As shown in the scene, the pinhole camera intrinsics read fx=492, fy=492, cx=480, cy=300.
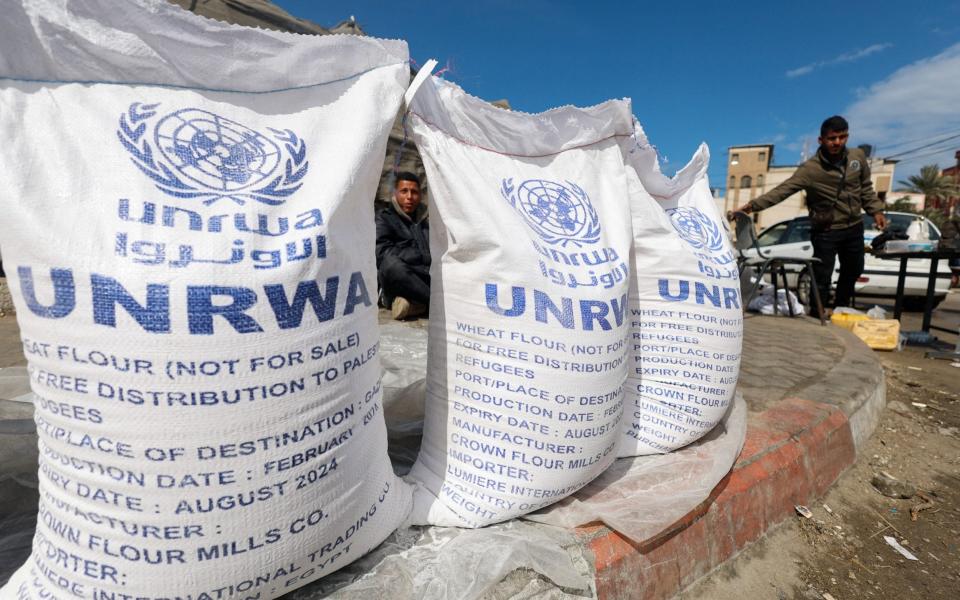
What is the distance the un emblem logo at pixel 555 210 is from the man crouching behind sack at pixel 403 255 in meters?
1.93

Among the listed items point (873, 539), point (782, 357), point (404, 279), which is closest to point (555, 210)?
point (873, 539)

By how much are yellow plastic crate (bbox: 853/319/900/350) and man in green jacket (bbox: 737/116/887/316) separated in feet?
1.65

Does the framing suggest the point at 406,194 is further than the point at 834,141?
No

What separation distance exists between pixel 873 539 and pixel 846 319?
119 inches

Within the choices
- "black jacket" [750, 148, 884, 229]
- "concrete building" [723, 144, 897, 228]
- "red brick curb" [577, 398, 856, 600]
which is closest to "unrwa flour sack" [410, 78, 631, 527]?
"red brick curb" [577, 398, 856, 600]

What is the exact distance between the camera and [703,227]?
59.4 inches

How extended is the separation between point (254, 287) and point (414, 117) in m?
0.50

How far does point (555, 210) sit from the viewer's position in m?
1.14

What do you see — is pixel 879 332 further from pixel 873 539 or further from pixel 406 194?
pixel 406 194

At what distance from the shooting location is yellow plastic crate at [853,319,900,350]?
12.2 feet

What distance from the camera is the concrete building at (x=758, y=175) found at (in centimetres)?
2894

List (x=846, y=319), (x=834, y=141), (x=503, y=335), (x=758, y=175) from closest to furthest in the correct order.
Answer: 1. (x=503, y=335)
2. (x=834, y=141)
3. (x=846, y=319)
4. (x=758, y=175)

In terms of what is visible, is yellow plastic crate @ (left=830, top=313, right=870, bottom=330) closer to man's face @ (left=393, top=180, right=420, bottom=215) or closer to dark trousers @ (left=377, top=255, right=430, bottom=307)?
dark trousers @ (left=377, top=255, right=430, bottom=307)

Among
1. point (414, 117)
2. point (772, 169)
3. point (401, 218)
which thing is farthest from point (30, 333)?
point (772, 169)
